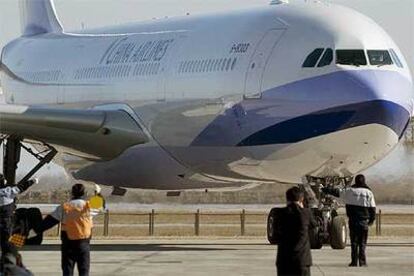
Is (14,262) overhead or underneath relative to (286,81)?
underneath

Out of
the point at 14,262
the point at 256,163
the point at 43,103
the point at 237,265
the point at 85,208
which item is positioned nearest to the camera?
the point at 14,262

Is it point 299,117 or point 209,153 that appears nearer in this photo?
point 299,117

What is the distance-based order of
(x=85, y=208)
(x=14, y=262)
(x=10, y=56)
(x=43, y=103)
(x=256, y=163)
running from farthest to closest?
(x=10, y=56)
(x=43, y=103)
(x=256, y=163)
(x=85, y=208)
(x=14, y=262)

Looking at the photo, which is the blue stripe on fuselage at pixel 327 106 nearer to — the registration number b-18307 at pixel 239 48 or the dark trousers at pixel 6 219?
the registration number b-18307 at pixel 239 48

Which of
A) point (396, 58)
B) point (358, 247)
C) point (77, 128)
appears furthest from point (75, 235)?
point (77, 128)

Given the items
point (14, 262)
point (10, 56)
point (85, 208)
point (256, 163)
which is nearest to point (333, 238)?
point (256, 163)

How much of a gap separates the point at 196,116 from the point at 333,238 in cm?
422

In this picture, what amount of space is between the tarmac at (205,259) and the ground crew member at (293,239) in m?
5.30

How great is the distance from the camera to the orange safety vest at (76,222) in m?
17.8

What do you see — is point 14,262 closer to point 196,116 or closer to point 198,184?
point 196,116

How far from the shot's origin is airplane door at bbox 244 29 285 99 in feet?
89.6

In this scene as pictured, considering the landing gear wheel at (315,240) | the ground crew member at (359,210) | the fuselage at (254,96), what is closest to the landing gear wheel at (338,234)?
the landing gear wheel at (315,240)

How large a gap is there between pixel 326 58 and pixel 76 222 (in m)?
9.88

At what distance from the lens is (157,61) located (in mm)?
32250
